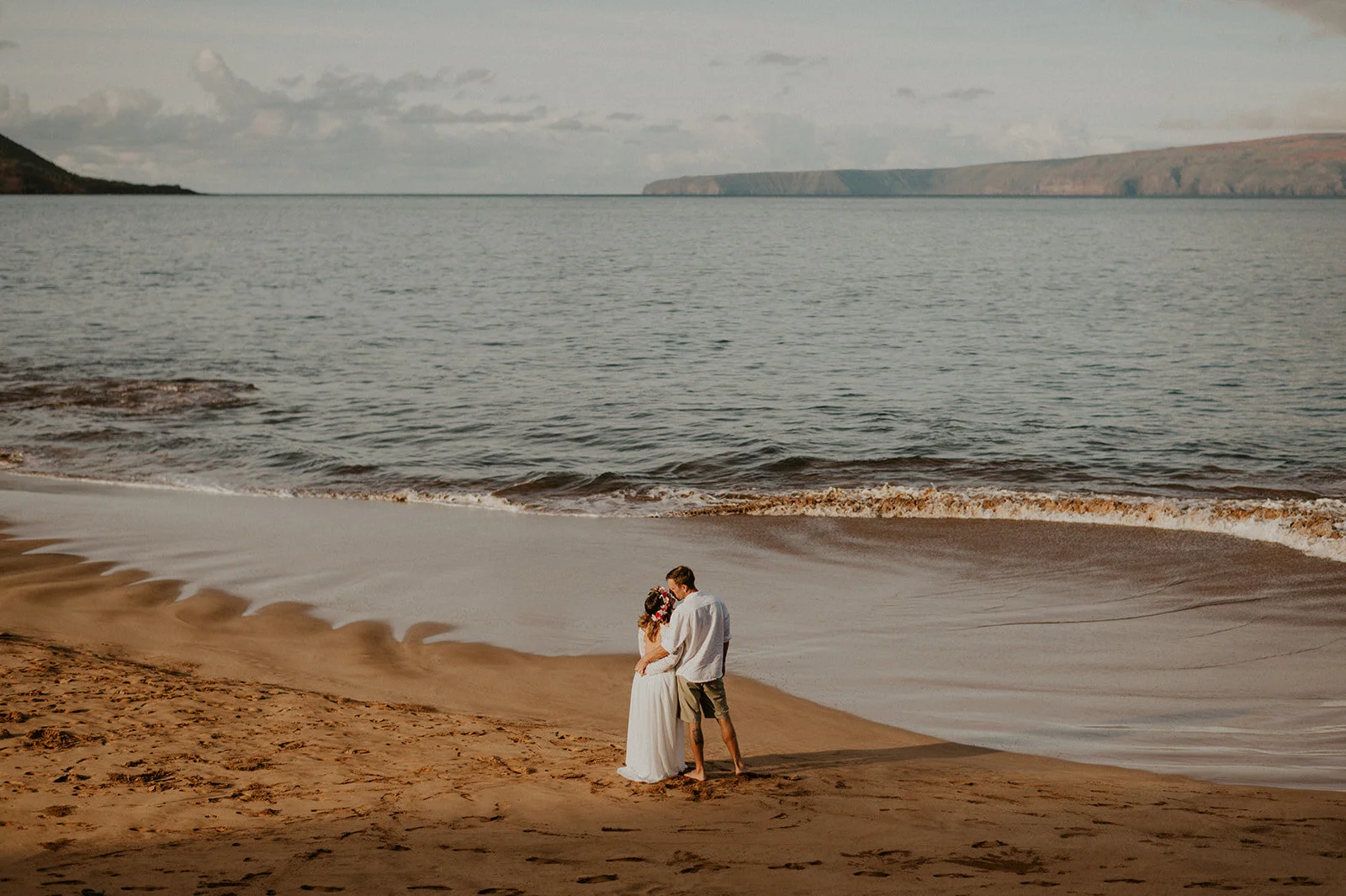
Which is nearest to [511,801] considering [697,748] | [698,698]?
[697,748]

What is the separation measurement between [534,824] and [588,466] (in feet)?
42.8

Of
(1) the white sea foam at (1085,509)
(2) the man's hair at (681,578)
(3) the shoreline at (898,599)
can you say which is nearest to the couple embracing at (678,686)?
(2) the man's hair at (681,578)

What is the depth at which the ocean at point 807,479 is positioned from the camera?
393 inches

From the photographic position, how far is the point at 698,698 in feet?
24.3

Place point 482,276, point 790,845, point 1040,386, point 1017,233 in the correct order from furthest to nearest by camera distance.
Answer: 1. point 1017,233
2. point 482,276
3. point 1040,386
4. point 790,845

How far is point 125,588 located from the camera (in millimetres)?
11711

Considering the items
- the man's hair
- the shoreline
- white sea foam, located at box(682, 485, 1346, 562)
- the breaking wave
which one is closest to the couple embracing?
the man's hair

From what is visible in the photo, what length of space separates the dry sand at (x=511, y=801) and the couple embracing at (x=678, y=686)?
0.21 m

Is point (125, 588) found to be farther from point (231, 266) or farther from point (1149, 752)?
point (231, 266)

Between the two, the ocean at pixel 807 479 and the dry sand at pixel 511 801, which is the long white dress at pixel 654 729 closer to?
the dry sand at pixel 511 801

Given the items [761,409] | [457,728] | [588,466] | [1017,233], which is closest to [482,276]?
[761,409]

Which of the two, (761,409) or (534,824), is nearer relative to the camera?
(534,824)

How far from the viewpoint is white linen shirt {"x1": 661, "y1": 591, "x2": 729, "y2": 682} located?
23.8 ft

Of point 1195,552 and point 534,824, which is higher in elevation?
point 1195,552
